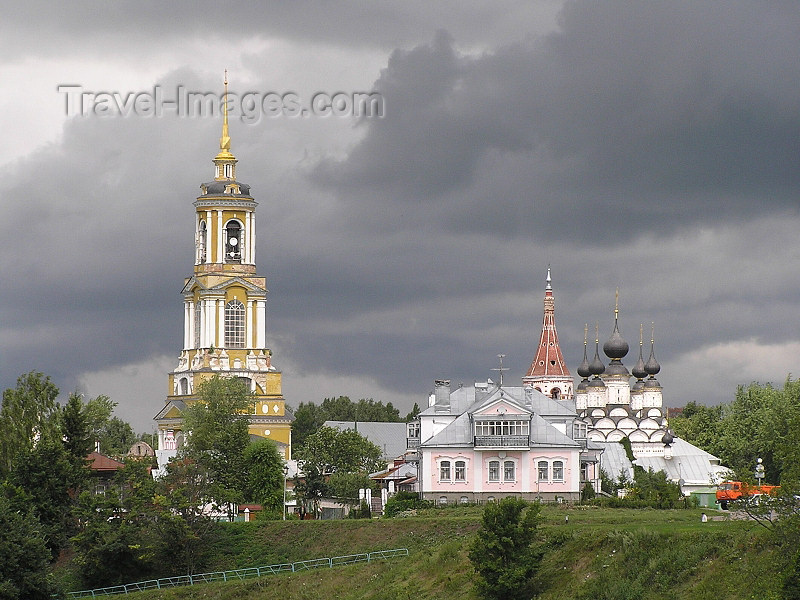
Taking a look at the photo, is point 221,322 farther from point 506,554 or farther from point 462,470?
point 506,554

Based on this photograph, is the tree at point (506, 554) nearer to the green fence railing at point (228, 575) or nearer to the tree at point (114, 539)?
the green fence railing at point (228, 575)

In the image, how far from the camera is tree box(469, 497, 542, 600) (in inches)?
1887

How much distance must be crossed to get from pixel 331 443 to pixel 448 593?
32.6 meters

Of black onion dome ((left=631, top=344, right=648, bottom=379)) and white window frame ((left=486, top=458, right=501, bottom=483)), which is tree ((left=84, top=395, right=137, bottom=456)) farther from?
black onion dome ((left=631, top=344, right=648, bottom=379))

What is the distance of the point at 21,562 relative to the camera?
186ft

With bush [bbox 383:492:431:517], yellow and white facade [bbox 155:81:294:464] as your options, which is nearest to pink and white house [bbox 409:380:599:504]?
bush [bbox 383:492:431:517]

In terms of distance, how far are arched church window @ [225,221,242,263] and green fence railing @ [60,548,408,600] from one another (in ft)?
169

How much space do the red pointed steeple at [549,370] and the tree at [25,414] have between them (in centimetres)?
A: 7348

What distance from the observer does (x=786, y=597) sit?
3828cm

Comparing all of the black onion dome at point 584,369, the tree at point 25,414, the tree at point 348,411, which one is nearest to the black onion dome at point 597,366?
the black onion dome at point 584,369

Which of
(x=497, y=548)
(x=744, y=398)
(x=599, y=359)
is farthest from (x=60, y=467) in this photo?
(x=599, y=359)

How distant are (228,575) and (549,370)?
86.9m

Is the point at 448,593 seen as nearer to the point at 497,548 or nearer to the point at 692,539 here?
the point at 497,548

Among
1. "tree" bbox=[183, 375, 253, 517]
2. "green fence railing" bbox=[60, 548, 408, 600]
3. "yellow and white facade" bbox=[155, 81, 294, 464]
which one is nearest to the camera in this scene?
"green fence railing" bbox=[60, 548, 408, 600]
